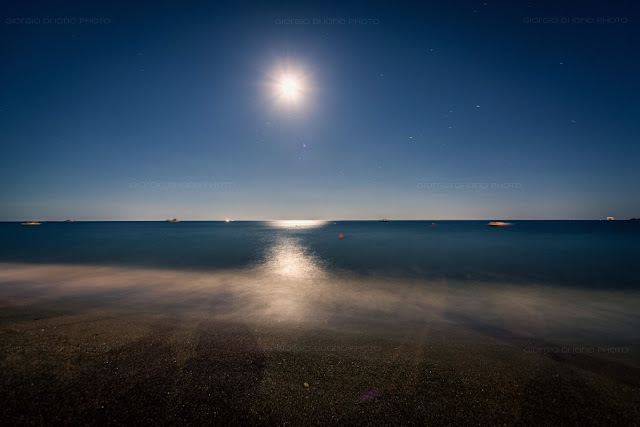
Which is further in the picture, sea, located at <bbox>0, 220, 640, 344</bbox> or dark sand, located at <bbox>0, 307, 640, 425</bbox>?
sea, located at <bbox>0, 220, 640, 344</bbox>

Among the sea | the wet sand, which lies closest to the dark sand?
the wet sand

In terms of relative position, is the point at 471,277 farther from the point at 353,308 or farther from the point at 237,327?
the point at 237,327

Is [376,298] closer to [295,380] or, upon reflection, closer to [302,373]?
[302,373]

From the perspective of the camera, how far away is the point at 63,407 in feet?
13.5

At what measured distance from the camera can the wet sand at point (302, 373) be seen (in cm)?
414

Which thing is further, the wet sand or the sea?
the sea

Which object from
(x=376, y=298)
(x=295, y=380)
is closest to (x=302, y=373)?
(x=295, y=380)

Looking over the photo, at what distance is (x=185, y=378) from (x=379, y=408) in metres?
3.84

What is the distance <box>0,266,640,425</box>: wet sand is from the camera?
13.6 ft

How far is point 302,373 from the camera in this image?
5.25 m

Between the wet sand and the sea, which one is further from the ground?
the wet sand

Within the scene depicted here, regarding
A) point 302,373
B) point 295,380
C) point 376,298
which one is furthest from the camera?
point 376,298

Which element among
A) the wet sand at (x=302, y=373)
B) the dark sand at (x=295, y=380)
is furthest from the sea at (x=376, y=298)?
the dark sand at (x=295, y=380)

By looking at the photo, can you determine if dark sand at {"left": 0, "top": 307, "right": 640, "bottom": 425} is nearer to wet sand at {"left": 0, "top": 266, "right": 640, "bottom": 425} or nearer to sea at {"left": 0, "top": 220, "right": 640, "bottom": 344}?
wet sand at {"left": 0, "top": 266, "right": 640, "bottom": 425}
